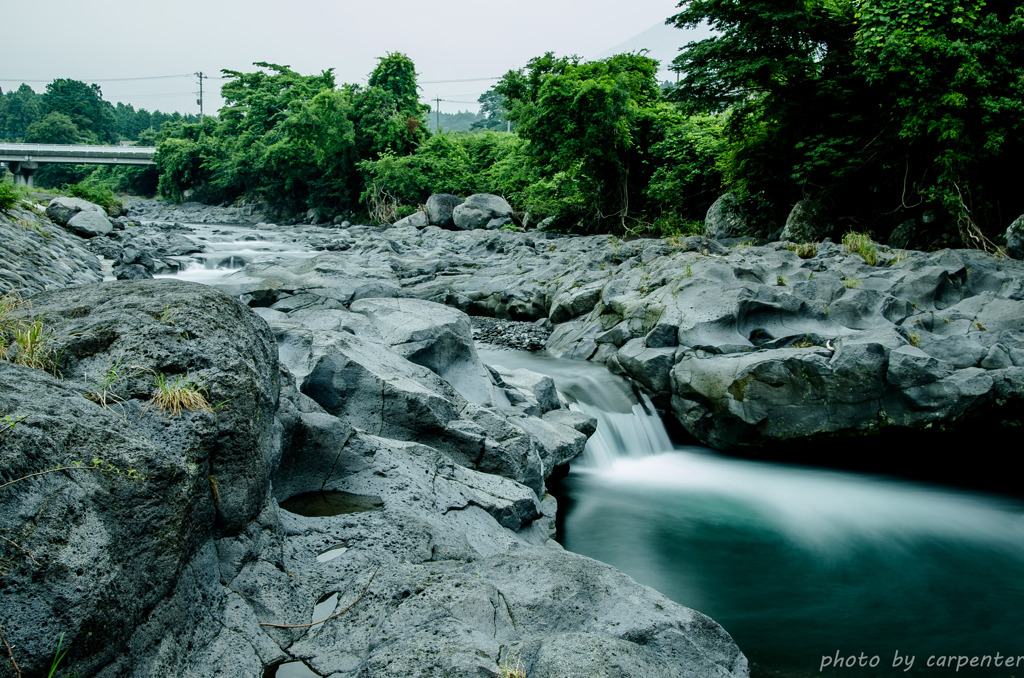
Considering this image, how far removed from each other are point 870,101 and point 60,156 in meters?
58.9

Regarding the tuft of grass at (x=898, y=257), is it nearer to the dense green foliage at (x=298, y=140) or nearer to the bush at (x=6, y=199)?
the bush at (x=6, y=199)

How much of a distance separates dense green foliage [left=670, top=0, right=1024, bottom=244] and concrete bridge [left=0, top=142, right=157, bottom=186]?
161 feet

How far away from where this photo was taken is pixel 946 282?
9.98m

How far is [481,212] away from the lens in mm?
28547

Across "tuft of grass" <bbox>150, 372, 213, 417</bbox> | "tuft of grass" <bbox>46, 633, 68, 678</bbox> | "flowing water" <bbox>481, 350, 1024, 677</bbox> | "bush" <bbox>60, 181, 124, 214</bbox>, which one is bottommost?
"flowing water" <bbox>481, 350, 1024, 677</bbox>

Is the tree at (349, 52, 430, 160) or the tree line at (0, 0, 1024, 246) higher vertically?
the tree at (349, 52, 430, 160)

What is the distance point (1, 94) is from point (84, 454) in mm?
116473

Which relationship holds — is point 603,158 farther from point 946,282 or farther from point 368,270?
point 946,282

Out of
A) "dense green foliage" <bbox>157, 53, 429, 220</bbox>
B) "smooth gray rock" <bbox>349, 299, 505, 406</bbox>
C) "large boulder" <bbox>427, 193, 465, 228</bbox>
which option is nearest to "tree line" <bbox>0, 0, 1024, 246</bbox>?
"large boulder" <bbox>427, 193, 465, 228</bbox>

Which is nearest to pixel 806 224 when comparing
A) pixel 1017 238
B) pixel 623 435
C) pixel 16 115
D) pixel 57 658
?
pixel 1017 238

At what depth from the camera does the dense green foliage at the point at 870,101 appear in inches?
472

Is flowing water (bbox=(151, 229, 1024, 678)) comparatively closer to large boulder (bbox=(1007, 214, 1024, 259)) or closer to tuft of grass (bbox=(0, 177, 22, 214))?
large boulder (bbox=(1007, 214, 1024, 259))

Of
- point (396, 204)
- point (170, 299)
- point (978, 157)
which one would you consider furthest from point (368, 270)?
point (396, 204)

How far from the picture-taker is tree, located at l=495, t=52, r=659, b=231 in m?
20.8
